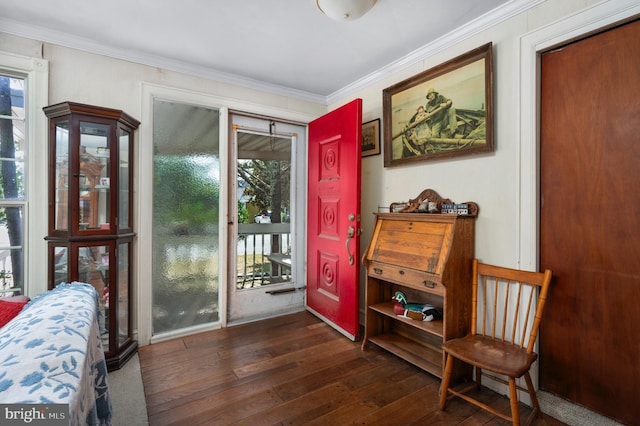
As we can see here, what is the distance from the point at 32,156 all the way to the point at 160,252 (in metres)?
1.12

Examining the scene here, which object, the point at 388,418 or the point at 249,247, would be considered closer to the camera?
the point at 388,418

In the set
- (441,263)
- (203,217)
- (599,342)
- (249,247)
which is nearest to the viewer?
(599,342)

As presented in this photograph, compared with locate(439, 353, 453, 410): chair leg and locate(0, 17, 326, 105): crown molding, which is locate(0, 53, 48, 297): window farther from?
locate(439, 353, 453, 410): chair leg

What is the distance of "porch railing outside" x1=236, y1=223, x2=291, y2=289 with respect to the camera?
3.18m

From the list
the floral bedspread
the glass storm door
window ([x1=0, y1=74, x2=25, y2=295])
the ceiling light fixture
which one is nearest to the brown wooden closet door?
the ceiling light fixture

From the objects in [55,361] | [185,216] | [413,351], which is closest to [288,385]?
[413,351]

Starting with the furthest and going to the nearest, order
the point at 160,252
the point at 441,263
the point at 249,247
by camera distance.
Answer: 1. the point at 249,247
2. the point at 160,252
3. the point at 441,263

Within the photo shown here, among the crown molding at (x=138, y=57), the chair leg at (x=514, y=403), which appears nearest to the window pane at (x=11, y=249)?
the crown molding at (x=138, y=57)

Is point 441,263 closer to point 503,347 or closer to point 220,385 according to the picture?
point 503,347

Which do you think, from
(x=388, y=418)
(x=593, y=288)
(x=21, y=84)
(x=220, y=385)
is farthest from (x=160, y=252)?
(x=593, y=288)

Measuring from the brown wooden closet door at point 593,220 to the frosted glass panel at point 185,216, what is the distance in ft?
8.61

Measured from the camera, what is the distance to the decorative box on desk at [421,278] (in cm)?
189

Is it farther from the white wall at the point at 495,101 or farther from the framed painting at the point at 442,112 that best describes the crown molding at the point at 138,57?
the framed painting at the point at 442,112

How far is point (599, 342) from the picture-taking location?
1544 millimetres
